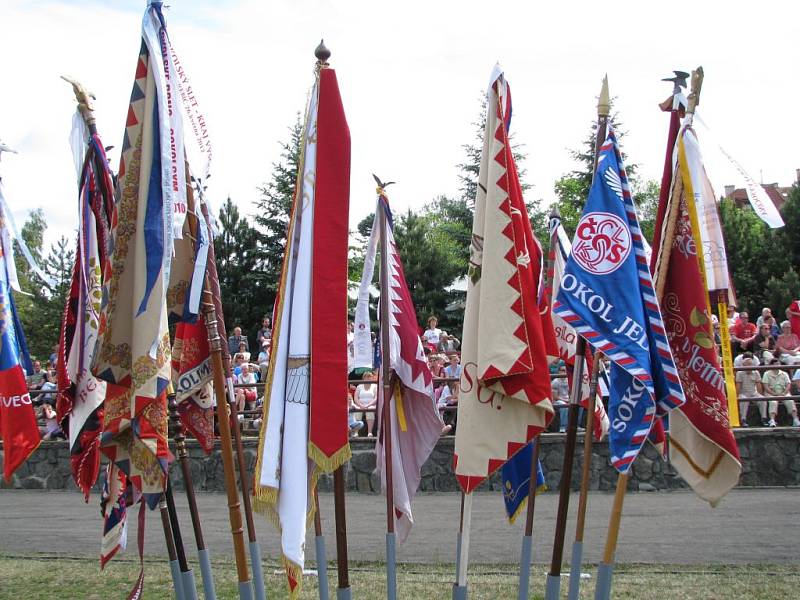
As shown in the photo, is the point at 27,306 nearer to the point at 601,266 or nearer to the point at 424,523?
the point at 424,523

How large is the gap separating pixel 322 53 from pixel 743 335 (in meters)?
14.7

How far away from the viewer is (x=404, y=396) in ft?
23.3

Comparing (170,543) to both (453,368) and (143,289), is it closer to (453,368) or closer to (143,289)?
(143,289)

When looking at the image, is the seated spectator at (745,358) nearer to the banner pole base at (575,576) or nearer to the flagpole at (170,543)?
the banner pole base at (575,576)

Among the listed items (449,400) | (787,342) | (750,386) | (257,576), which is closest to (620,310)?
(257,576)

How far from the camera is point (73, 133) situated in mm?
6238

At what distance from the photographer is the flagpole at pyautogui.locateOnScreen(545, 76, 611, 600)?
532cm

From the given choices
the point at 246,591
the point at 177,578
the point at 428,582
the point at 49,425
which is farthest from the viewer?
the point at 49,425

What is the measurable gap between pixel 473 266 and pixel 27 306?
1755 inches

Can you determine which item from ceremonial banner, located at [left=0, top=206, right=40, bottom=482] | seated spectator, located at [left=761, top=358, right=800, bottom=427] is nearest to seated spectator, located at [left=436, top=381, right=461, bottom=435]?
seated spectator, located at [left=761, top=358, right=800, bottom=427]

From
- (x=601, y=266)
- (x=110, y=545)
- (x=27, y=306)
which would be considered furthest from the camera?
(x=27, y=306)

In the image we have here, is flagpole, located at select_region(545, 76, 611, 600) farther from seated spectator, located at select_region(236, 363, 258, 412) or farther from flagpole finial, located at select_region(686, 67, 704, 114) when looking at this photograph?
seated spectator, located at select_region(236, 363, 258, 412)

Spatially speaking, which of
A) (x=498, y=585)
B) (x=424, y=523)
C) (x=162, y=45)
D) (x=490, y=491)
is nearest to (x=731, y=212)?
(x=490, y=491)

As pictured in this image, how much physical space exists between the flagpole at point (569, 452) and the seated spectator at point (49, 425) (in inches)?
595
